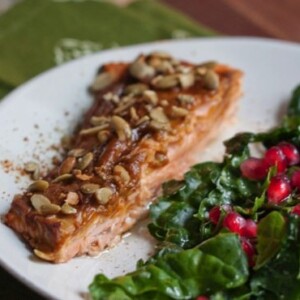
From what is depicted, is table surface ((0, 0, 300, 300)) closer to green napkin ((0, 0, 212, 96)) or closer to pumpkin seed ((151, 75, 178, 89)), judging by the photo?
green napkin ((0, 0, 212, 96))

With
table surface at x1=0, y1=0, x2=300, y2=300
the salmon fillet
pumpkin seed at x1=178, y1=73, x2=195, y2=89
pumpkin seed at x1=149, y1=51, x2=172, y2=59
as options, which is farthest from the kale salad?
table surface at x1=0, y1=0, x2=300, y2=300

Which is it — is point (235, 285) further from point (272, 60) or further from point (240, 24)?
point (240, 24)

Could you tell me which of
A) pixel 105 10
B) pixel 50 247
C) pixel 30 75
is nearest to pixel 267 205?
pixel 50 247

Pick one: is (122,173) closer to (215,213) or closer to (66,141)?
(215,213)

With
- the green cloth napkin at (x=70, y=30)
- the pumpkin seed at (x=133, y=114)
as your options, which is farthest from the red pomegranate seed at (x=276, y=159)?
the green cloth napkin at (x=70, y=30)

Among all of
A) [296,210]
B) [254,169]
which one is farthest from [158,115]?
[296,210]

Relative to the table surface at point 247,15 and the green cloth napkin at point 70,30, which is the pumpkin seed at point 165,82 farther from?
the table surface at point 247,15
